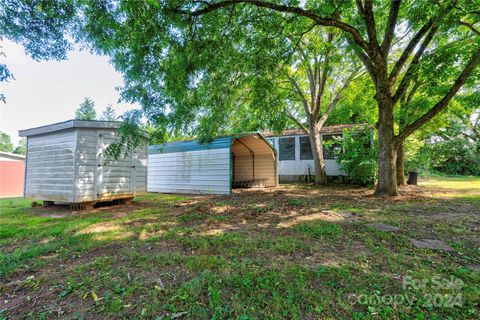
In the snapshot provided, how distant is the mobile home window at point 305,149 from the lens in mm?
13195

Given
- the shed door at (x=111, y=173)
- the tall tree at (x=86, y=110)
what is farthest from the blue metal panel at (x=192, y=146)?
the tall tree at (x=86, y=110)

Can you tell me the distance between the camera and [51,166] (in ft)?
20.1

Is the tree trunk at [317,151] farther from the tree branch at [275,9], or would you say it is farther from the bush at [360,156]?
the tree branch at [275,9]

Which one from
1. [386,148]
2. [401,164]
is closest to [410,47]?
[386,148]

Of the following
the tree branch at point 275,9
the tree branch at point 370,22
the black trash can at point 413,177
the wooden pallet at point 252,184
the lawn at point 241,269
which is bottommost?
the lawn at point 241,269

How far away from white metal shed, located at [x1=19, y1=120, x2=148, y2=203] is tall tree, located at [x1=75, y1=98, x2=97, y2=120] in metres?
42.3

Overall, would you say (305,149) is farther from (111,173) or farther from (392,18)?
(111,173)

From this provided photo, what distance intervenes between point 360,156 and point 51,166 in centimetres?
1213

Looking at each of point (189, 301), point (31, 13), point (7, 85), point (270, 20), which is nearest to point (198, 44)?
point (270, 20)

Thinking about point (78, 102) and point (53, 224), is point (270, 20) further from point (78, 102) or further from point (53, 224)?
point (78, 102)

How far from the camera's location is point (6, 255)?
2809mm

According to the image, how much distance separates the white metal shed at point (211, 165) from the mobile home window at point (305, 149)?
10.2 feet

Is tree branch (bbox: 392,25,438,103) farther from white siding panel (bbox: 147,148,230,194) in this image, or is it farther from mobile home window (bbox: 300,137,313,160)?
mobile home window (bbox: 300,137,313,160)

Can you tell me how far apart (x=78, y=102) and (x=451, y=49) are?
53123mm
